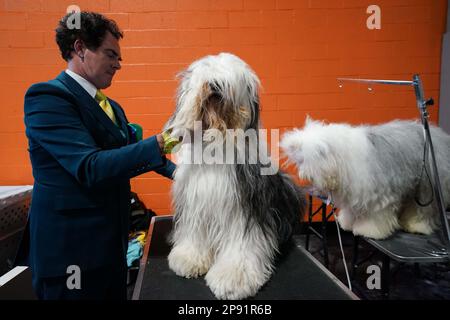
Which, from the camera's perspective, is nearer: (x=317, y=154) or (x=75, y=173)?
(x=75, y=173)

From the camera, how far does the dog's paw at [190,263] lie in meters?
1.29

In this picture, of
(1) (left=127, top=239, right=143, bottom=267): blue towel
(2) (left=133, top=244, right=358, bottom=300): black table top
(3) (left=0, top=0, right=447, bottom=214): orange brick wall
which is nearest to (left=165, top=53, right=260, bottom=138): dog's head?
(2) (left=133, top=244, right=358, bottom=300): black table top

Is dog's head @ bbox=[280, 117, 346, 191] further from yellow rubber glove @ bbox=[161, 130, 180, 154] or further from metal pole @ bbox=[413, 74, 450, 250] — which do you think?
yellow rubber glove @ bbox=[161, 130, 180, 154]

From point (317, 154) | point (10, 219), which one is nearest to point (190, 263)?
point (317, 154)

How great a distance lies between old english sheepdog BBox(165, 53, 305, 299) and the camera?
1.10 metres

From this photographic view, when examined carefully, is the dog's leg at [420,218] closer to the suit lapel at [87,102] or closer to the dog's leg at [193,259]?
the dog's leg at [193,259]

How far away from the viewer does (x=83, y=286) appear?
1273 millimetres

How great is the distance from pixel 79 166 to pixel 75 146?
80 mm

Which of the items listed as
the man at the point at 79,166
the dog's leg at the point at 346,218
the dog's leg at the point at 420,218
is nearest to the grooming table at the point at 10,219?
the man at the point at 79,166

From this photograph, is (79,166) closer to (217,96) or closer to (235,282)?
(217,96)

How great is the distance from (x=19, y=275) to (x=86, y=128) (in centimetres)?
104
